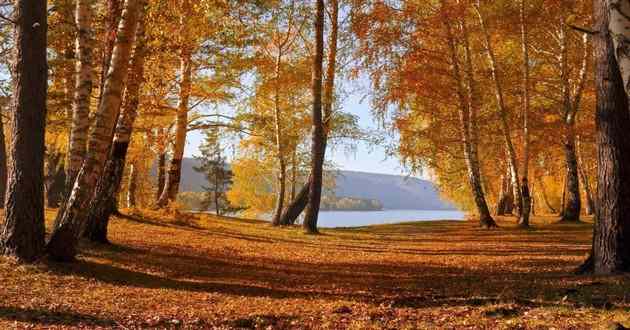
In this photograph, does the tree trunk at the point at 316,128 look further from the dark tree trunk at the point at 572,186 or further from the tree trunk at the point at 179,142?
the dark tree trunk at the point at 572,186

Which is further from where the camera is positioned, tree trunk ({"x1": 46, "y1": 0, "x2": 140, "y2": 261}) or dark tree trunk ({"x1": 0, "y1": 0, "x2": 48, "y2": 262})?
tree trunk ({"x1": 46, "y1": 0, "x2": 140, "y2": 261})

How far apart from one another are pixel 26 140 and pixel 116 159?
3.74 metres

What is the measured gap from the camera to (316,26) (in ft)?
62.4

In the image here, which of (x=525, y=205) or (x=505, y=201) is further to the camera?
(x=505, y=201)

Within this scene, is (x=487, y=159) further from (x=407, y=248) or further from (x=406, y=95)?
(x=407, y=248)

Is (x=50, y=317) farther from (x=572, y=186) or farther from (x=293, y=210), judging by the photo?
(x=572, y=186)

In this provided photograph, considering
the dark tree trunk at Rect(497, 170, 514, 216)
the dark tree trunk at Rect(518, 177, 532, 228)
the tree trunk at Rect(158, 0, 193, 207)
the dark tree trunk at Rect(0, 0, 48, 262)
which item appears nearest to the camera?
the dark tree trunk at Rect(0, 0, 48, 262)

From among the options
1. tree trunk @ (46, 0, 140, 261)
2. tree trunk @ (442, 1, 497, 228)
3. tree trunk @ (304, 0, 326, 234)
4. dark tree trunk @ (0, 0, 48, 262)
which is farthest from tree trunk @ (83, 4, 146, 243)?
tree trunk @ (442, 1, 497, 228)

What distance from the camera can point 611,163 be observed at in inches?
314

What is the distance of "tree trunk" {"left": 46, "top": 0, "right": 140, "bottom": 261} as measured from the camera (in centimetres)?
830

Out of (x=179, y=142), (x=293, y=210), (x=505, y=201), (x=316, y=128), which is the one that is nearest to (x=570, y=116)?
(x=316, y=128)

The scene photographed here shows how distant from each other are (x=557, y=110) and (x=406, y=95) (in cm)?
850

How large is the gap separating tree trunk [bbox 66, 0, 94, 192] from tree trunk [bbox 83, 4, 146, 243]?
1.04 m

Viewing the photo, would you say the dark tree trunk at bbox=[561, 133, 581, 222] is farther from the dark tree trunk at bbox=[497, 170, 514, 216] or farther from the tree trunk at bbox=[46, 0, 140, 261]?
the tree trunk at bbox=[46, 0, 140, 261]
